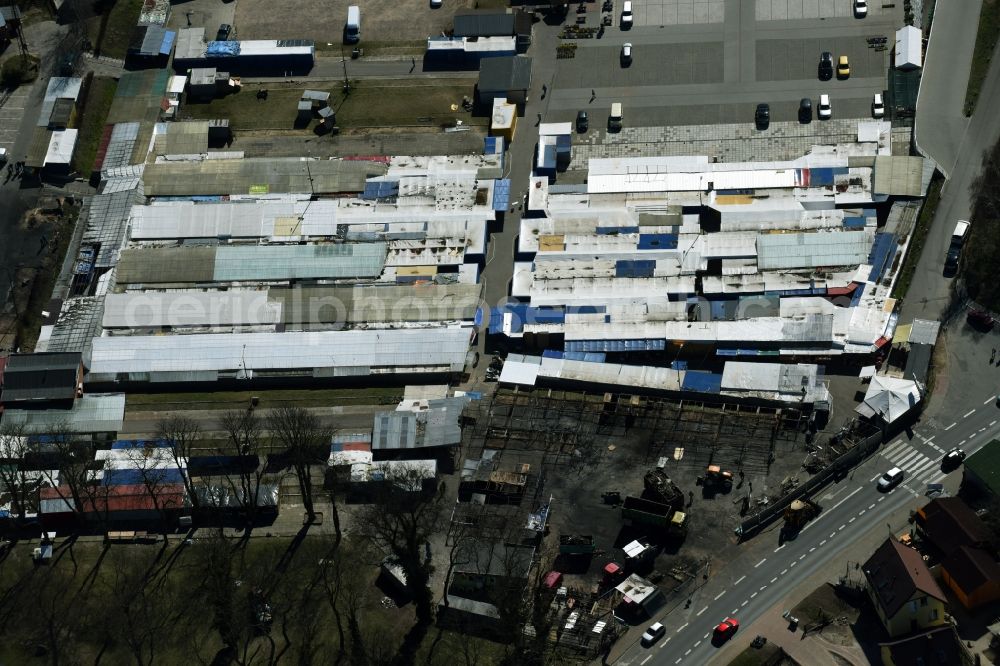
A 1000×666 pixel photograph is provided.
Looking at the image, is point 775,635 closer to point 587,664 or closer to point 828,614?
point 828,614

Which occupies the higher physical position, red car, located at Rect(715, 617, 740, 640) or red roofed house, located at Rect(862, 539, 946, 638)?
red roofed house, located at Rect(862, 539, 946, 638)

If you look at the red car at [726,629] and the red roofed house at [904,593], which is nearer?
the red roofed house at [904,593]

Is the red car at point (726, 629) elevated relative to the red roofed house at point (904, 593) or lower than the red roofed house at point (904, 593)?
lower

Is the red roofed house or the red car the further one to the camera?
the red car

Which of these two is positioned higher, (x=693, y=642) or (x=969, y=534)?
(x=969, y=534)

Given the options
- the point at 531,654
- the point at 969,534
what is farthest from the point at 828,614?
the point at 531,654

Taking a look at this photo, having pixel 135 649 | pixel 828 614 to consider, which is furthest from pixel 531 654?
pixel 135 649

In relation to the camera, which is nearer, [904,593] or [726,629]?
[904,593]
